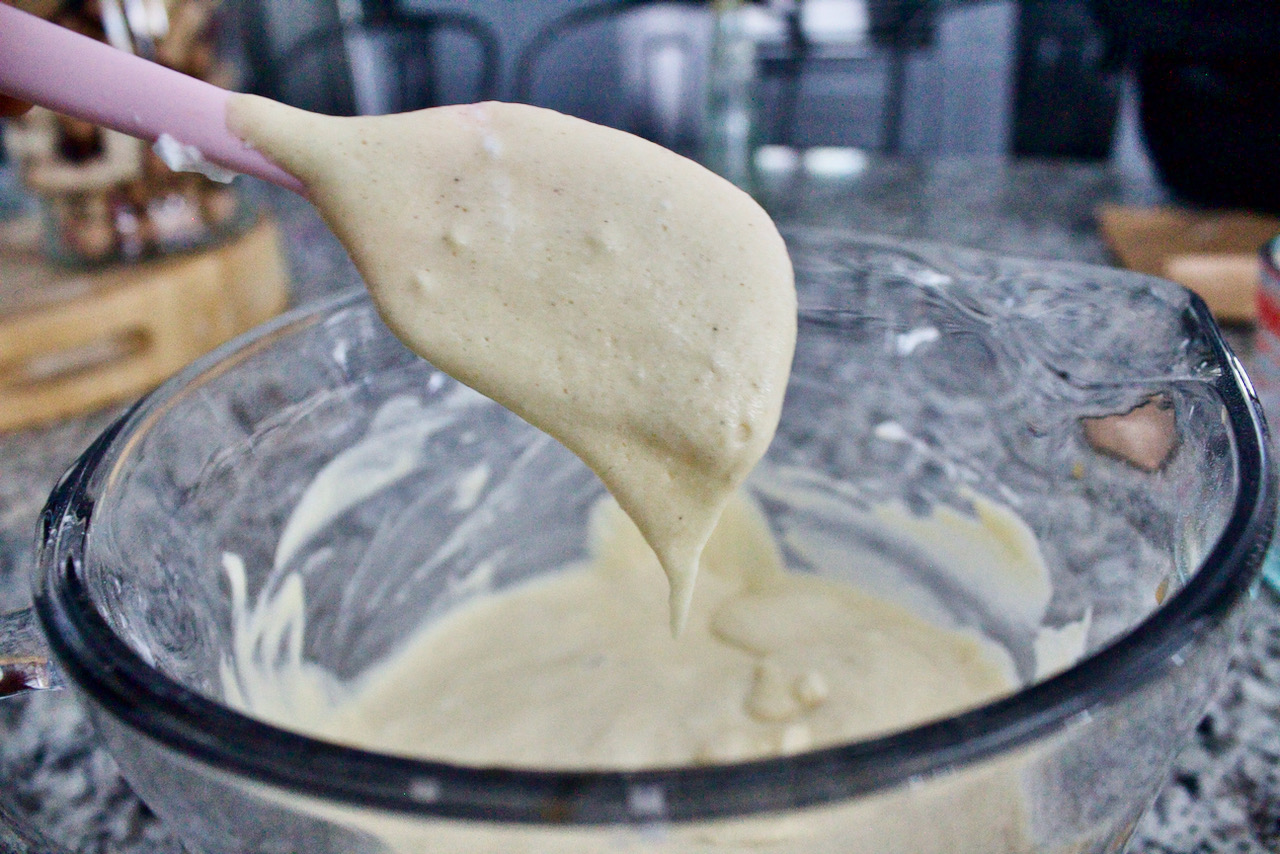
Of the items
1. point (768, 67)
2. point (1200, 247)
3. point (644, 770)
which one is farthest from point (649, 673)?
point (768, 67)

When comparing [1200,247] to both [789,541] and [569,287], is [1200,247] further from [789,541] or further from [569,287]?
[569,287]

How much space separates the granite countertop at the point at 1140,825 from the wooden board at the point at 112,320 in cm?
4

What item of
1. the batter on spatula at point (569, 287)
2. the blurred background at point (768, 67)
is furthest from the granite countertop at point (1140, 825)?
the blurred background at point (768, 67)

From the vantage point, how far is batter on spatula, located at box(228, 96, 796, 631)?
580mm

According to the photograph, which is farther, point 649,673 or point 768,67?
point 768,67

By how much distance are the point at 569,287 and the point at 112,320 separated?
725mm

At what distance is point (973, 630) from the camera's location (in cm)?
85

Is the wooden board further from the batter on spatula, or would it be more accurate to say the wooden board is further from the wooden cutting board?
the wooden cutting board

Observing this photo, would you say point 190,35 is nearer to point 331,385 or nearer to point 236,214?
point 236,214

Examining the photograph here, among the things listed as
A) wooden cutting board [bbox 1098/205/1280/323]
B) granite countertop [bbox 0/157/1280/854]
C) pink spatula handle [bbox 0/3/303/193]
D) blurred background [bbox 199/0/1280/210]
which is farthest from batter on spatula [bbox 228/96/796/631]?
blurred background [bbox 199/0/1280/210]

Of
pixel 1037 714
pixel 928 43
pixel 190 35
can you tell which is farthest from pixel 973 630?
pixel 928 43

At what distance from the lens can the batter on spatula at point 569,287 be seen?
0.58m

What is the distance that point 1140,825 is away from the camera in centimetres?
56

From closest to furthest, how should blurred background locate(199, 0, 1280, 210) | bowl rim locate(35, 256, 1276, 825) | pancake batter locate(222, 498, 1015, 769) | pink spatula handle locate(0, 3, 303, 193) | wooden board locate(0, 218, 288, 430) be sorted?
bowl rim locate(35, 256, 1276, 825), pink spatula handle locate(0, 3, 303, 193), pancake batter locate(222, 498, 1015, 769), wooden board locate(0, 218, 288, 430), blurred background locate(199, 0, 1280, 210)
